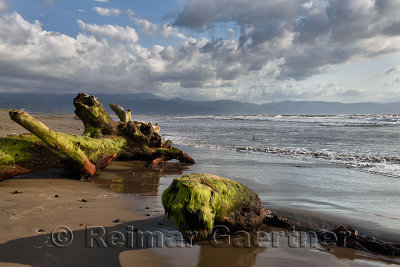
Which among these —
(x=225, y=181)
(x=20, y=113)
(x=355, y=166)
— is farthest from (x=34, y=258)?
(x=355, y=166)

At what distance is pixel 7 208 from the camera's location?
4.22 metres

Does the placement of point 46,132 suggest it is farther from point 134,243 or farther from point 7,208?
point 134,243

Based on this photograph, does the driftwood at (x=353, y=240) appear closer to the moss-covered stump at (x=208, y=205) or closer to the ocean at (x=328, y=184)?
the ocean at (x=328, y=184)

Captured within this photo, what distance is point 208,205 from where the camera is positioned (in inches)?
129

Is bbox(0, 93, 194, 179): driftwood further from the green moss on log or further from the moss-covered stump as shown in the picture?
the moss-covered stump

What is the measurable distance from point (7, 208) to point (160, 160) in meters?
5.97

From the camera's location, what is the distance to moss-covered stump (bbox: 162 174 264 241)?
10.2 feet

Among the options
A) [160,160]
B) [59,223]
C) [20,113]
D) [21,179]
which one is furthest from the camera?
[160,160]

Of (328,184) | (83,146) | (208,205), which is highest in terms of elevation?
(83,146)

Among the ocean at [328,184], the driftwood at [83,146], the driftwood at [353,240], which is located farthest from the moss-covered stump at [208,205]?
the driftwood at [83,146]

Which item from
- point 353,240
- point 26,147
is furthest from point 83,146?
point 353,240

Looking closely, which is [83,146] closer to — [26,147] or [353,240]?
[26,147]

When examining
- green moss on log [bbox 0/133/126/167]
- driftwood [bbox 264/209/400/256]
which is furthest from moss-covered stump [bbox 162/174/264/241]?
green moss on log [bbox 0/133/126/167]

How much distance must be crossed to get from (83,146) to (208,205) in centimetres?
475
